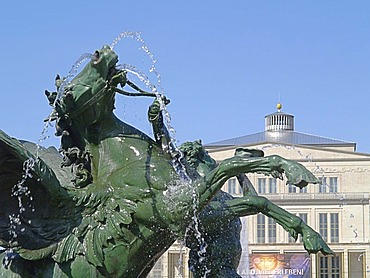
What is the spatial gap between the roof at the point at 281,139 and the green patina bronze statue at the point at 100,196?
2615 inches

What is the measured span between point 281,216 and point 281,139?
236 ft

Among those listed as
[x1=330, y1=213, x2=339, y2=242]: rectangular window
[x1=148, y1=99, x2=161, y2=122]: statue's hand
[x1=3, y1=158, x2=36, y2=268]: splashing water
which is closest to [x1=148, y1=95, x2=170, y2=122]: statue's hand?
[x1=148, y1=99, x2=161, y2=122]: statue's hand

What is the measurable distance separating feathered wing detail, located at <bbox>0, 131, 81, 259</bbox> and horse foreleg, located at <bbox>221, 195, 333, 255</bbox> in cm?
121

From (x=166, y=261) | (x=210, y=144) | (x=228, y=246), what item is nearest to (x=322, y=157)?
(x=210, y=144)

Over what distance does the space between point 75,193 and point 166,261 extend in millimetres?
55763

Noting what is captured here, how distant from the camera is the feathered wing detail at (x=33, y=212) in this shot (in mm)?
6762

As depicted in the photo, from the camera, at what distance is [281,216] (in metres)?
6.61

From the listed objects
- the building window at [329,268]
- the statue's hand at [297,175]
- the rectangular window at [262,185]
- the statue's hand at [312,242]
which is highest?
the rectangular window at [262,185]

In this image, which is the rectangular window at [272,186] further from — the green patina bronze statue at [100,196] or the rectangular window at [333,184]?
the green patina bronze statue at [100,196]

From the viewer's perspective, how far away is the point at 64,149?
23.6ft

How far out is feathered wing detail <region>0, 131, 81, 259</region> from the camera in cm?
676

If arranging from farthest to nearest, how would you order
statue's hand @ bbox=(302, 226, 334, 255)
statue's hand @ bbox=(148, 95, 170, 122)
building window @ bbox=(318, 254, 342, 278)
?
building window @ bbox=(318, 254, 342, 278) < statue's hand @ bbox=(148, 95, 170, 122) < statue's hand @ bbox=(302, 226, 334, 255)

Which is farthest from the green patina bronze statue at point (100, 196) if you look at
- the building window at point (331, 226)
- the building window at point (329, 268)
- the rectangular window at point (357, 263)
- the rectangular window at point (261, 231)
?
the building window at point (329, 268)

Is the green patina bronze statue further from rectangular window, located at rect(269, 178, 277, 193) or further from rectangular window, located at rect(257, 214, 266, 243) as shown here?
rectangular window, located at rect(257, 214, 266, 243)
